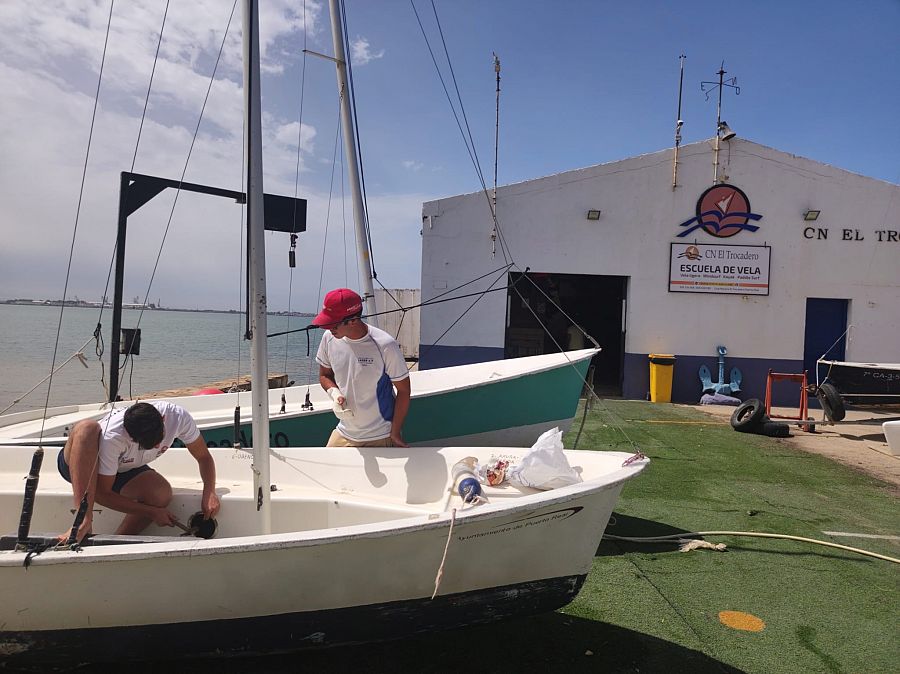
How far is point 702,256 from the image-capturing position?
1170cm

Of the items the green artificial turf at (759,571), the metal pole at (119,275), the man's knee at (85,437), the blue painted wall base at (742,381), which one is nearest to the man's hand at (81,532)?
the man's knee at (85,437)

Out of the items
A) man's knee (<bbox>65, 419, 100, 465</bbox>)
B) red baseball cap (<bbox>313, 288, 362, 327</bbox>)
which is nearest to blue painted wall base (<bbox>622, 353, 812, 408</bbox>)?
red baseball cap (<bbox>313, 288, 362, 327</bbox>)

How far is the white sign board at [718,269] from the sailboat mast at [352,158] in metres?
7.11

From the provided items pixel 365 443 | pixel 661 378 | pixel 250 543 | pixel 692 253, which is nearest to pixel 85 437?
pixel 250 543

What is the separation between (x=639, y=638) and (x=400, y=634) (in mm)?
1258

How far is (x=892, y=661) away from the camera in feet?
9.20

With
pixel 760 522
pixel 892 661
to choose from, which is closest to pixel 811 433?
pixel 760 522

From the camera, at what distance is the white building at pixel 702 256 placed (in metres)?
11.5

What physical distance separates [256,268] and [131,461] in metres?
1.35

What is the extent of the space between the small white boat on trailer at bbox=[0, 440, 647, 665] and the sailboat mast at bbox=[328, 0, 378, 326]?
4.90 metres

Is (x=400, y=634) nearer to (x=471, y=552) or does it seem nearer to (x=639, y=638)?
(x=471, y=552)

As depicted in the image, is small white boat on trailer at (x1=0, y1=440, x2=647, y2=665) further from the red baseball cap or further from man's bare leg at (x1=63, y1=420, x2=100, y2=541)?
the red baseball cap

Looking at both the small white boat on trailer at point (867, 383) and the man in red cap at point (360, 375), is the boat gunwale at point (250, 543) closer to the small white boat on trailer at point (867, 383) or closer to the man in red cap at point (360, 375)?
the man in red cap at point (360, 375)

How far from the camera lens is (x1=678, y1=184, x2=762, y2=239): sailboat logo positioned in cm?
1157
